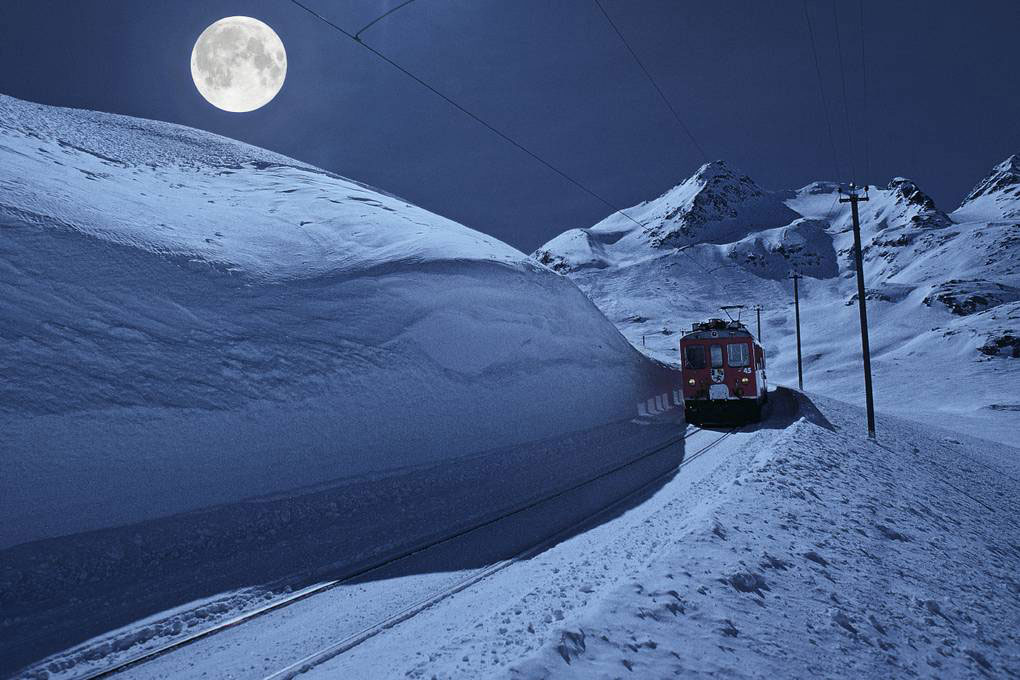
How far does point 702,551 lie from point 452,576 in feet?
9.48

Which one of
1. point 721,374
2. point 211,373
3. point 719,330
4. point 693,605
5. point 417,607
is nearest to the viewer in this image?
point 693,605

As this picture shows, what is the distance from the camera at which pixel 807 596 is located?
5.43 m

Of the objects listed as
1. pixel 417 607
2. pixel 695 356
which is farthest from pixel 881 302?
pixel 417 607

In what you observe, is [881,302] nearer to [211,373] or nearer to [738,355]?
[738,355]

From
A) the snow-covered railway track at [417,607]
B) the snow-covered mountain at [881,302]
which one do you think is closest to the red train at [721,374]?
the snow-covered railway track at [417,607]

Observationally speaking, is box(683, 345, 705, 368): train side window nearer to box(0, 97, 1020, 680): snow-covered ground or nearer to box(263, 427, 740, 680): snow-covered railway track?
box(0, 97, 1020, 680): snow-covered ground

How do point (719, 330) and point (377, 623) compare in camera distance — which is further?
point (719, 330)

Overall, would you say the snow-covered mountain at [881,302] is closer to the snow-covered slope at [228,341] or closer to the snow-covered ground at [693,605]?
the snow-covered slope at [228,341]

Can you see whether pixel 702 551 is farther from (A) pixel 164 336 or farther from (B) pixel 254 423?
(A) pixel 164 336

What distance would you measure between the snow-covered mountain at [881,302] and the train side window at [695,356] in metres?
21.6

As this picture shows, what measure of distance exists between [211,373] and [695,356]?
54.3 feet

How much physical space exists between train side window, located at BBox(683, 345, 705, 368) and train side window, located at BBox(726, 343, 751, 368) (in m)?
0.88

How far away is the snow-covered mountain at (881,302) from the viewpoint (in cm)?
5041

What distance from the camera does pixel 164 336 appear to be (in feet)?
37.0
